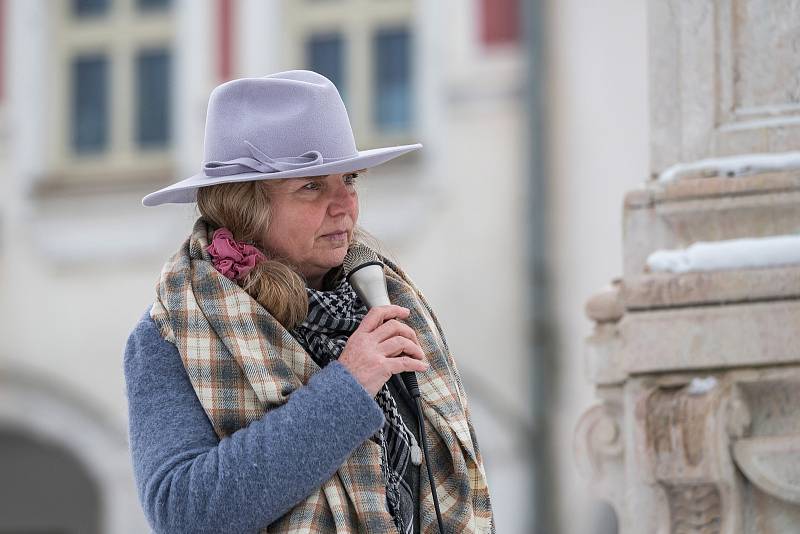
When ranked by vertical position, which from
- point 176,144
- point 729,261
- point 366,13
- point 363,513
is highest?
point 366,13

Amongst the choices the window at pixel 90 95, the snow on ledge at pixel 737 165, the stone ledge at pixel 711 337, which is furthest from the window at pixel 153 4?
the stone ledge at pixel 711 337

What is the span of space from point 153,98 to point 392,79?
142 centimetres

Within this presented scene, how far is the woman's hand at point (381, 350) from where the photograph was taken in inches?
84.8

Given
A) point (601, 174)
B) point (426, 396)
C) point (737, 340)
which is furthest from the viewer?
point (601, 174)

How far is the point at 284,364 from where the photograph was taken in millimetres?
2176

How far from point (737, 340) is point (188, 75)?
6.82m

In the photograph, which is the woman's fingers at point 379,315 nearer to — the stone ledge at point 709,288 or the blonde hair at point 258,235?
the blonde hair at point 258,235

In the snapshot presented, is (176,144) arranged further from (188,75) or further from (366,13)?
(366,13)

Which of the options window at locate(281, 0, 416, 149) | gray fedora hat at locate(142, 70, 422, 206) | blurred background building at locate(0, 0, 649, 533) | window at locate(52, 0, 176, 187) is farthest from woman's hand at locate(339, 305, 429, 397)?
window at locate(52, 0, 176, 187)

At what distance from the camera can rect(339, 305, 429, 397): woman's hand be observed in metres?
2.15

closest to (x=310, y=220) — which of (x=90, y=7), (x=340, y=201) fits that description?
(x=340, y=201)

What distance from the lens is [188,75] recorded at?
9430 mm

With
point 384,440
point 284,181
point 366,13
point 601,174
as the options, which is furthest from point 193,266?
point 366,13

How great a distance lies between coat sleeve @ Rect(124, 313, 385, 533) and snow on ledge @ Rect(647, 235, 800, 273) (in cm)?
104
